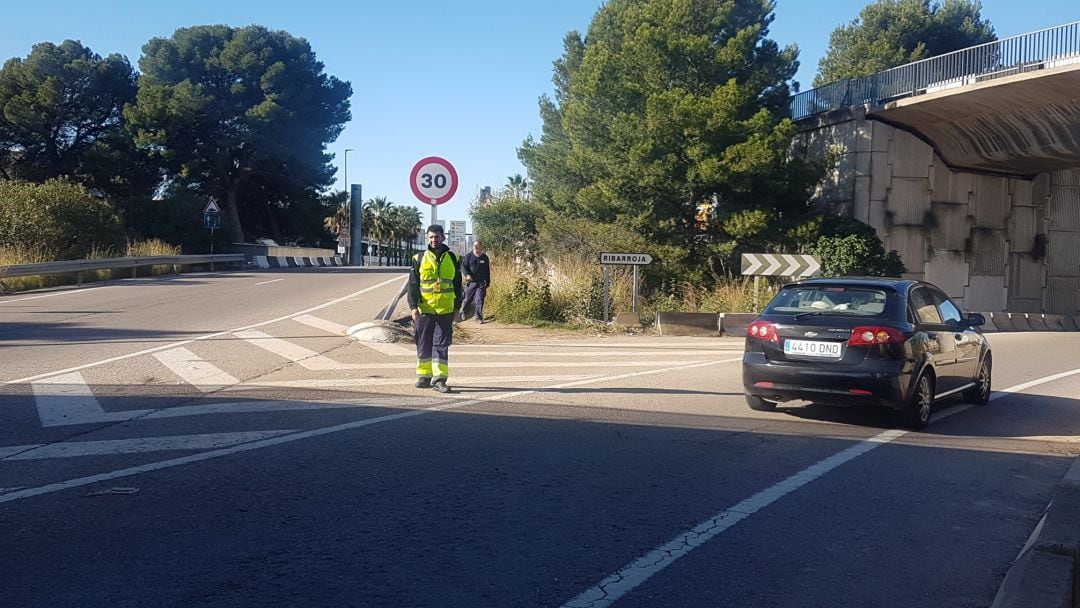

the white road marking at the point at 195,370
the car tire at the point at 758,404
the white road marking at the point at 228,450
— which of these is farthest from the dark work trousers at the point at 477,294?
the car tire at the point at 758,404

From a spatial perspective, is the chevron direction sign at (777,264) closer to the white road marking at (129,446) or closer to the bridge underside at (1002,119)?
the bridge underside at (1002,119)

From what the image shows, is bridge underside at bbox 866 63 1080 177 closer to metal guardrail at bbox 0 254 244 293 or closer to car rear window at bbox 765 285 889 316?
car rear window at bbox 765 285 889 316

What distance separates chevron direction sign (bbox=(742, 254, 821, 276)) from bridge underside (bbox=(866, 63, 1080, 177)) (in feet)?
27.5

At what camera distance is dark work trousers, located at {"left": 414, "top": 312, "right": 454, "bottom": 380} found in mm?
9703

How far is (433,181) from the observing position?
12125mm

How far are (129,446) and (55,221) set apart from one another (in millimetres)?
25620

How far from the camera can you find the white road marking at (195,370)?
9.99 meters

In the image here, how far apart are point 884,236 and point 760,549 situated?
80.8 feet

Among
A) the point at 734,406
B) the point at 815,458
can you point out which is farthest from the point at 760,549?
the point at 734,406

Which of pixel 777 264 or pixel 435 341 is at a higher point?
pixel 777 264

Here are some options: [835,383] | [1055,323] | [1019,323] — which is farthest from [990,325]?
[835,383]

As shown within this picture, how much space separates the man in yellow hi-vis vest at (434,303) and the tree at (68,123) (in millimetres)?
45298

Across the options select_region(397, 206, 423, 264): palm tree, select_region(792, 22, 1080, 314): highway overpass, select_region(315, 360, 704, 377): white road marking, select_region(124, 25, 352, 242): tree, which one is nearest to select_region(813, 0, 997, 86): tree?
select_region(792, 22, 1080, 314): highway overpass

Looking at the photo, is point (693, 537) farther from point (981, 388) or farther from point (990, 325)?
point (990, 325)
